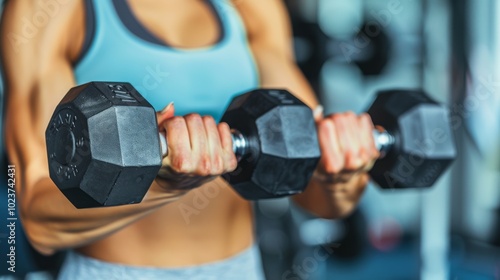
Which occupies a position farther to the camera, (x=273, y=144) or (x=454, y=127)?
(x=454, y=127)

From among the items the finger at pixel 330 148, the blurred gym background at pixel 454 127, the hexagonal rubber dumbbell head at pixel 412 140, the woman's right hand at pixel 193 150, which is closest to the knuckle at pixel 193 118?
the woman's right hand at pixel 193 150

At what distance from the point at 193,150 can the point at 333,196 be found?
1.33ft

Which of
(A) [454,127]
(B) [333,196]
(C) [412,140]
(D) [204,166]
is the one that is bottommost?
(A) [454,127]

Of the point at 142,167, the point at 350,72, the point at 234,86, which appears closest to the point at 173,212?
the point at 234,86

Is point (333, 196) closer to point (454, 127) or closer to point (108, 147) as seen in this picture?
point (108, 147)

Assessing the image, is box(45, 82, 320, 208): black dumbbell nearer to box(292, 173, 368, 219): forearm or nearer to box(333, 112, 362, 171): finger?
box(333, 112, 362, 171): finger

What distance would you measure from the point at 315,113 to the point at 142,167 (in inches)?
12.5

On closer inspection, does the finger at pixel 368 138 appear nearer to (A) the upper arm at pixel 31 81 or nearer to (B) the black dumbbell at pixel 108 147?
(B) the black dumbbell at pixel 108 147

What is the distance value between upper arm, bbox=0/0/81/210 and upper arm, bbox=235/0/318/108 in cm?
33

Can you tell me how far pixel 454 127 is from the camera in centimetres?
202

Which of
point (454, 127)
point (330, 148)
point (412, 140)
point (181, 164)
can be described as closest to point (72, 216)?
point (181, 164)

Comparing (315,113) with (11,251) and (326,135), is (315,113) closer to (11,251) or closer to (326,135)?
(326,135)

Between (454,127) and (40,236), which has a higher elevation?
(40,236)

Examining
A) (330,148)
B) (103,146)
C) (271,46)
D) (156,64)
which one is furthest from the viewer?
(271,46)
